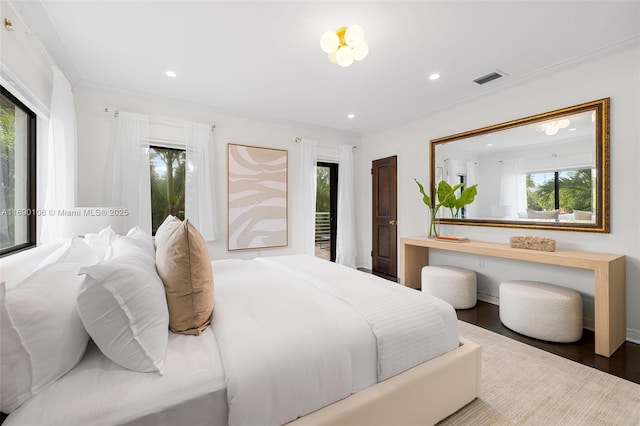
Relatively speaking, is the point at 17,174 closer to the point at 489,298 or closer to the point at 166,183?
the point at 166,183

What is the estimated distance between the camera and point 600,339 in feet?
6.86

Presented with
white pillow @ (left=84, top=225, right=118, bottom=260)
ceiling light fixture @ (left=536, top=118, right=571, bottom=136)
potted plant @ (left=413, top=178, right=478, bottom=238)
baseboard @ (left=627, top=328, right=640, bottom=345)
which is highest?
ceiling light fixture @ (left=536, top=118, right=571, bottom=136)

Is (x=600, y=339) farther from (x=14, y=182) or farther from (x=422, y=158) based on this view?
(x=14, y=182)

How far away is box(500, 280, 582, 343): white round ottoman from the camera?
2279 millimetres

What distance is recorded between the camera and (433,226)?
3.74 m

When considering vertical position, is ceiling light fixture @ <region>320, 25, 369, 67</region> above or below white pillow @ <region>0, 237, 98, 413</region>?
above

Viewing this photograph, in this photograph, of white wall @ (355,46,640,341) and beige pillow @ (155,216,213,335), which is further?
white wall @ (355,46,640,341)

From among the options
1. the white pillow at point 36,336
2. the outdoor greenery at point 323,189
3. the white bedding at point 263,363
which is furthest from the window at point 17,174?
the outdoor greenery at point 323,189

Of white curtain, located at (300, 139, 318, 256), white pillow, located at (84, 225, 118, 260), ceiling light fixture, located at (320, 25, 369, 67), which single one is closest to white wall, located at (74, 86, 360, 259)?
white curtain, located at (300, 139, 318, 256)

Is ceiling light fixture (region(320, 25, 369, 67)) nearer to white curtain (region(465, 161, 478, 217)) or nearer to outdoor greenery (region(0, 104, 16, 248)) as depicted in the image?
white curtain (region(465, 161, 478, 217))

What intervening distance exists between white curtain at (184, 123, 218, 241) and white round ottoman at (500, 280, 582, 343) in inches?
141

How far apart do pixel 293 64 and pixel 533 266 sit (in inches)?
131

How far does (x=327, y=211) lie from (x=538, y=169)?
10.4 ft

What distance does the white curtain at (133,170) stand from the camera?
3.18 m
